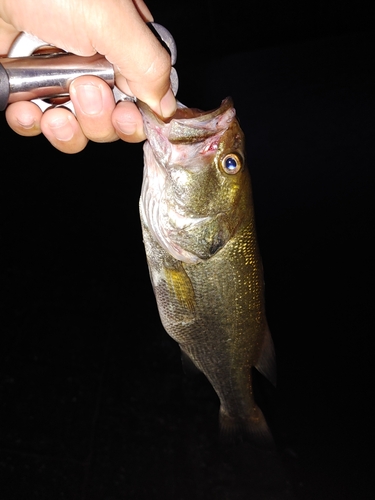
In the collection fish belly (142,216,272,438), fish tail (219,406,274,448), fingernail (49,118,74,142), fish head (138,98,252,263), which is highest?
fingernail (49,118,74,142)

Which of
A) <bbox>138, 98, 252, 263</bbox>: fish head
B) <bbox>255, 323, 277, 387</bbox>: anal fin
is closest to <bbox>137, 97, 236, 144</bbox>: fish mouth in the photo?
<bbox>138, 98, 252, 263</bbox>: fish head

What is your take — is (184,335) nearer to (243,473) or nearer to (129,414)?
(129,414)

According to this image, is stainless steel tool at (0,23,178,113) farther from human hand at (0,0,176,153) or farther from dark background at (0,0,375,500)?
dark background at (0,0,375,500)

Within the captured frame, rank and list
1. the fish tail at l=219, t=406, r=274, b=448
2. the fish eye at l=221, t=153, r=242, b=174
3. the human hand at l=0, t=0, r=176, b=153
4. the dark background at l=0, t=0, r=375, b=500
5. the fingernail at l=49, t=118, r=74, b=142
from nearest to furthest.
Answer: the human hand at l=0, t=0, r=176, b=153, the fish eye at l=221, t=153, r=242, b=174, the fingernail at l=49, t=118, r=74, b=142, the fish tail at l=219, t=406, r=274, b=448, the dark background at l=0, t=0, r=375, b=500

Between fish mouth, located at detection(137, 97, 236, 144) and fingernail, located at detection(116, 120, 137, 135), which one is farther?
fingernail, located at detection(116, 120, 137, 135)

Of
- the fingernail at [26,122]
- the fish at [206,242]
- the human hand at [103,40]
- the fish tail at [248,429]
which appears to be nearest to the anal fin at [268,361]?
the fish at [206,242]

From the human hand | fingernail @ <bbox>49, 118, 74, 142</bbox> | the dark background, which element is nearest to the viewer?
the human hand
